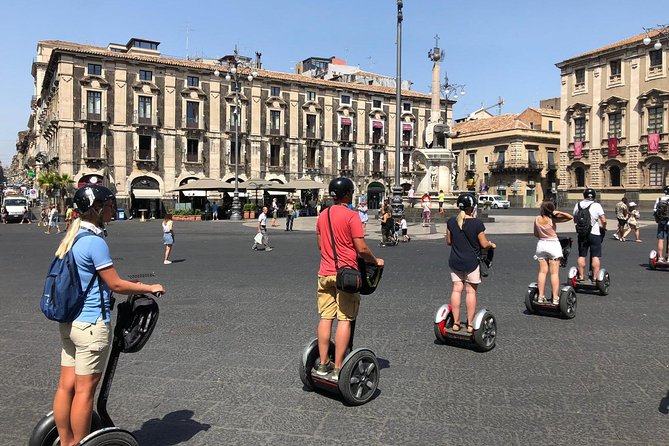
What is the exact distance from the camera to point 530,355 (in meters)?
5.80

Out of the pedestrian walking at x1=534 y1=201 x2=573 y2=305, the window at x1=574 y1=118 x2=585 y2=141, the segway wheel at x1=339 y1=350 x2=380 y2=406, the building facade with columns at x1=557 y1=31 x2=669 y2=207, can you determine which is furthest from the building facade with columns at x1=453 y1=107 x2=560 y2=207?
the segway wheel at x1=339 y1=350 x2=380 y2=406

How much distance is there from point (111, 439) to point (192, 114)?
48226 millimetres

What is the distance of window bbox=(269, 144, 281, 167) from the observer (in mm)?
52713

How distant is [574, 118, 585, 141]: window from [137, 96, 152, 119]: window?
41100 millimetres

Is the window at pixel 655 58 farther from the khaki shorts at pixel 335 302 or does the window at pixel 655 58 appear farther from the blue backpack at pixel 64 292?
the blue backpack at pixel 64 292

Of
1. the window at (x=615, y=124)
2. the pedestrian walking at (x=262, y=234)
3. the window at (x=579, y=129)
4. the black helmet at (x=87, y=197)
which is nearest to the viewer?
the black helmet at (x=87, y=197)

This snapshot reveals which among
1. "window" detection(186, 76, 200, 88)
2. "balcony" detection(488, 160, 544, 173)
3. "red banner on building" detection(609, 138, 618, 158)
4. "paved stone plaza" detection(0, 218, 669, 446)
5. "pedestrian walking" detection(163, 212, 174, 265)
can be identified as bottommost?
"paved stone plaza" detection(0, 218, 669, 446)

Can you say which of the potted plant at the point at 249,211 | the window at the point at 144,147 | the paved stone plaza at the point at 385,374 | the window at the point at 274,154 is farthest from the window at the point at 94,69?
the paved stone plaza at the point at 385,374

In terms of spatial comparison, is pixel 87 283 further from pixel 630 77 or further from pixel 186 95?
pixel 630 77

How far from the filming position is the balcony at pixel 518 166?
6481cm

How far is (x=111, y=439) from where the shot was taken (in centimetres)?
310

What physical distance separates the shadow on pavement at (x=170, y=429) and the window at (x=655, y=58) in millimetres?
56073

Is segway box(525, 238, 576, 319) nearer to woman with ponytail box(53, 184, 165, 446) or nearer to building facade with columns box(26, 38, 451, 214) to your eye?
woman with ponytail box(53, 184, 165, 446)

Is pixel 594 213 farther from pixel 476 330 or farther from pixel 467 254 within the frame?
pixel 476 330
